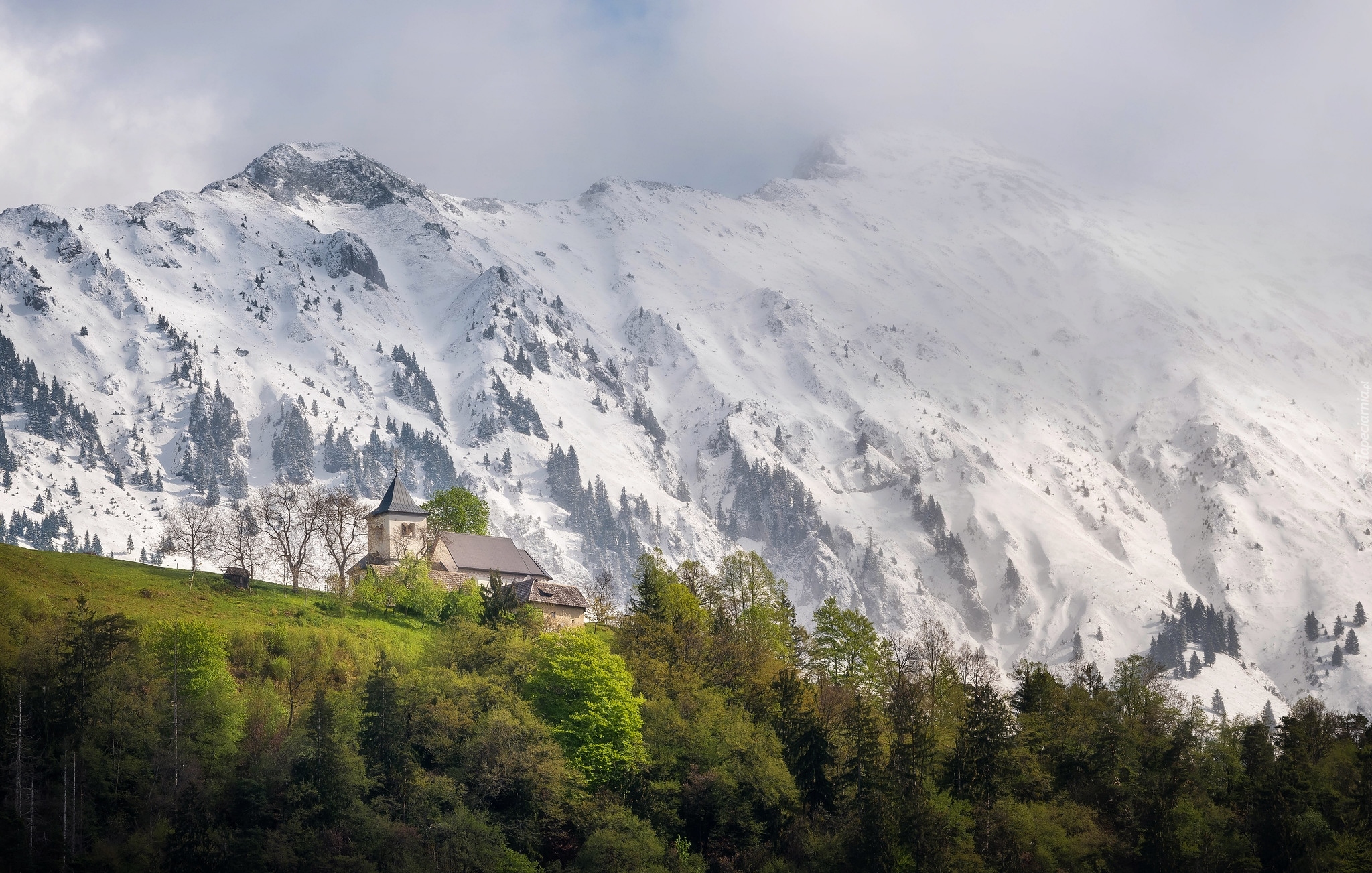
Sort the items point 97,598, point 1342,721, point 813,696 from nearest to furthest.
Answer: point 97,598 → point 813,696 → point 1342,721

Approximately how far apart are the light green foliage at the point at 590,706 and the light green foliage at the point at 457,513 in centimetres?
5372

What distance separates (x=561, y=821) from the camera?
280ft

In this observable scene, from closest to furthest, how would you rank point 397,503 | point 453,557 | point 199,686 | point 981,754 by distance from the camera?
Answer: point 199,686 → point 981,754 → point 453,557 → point 397,503

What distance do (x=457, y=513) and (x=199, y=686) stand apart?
66.1 metres

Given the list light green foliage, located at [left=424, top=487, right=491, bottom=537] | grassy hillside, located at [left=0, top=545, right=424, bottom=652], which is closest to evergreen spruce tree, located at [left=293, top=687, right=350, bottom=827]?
grassy hillside, located at [left=0, top=545, right=424, bottom=652]

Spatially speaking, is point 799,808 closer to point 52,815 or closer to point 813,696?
point 813,696

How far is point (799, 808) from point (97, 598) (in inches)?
2111

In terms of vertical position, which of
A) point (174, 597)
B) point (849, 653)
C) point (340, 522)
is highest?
point (340, 522)

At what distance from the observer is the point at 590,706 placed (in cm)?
9069

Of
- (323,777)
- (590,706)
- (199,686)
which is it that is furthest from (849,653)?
(199,686)

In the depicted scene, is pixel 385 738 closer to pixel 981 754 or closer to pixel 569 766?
pixel 569 766

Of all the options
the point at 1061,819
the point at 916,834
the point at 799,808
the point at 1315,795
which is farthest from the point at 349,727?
the point at 1315,795

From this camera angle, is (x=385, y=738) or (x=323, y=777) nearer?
(x=323, y=777)

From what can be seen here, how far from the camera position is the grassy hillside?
93.6m
